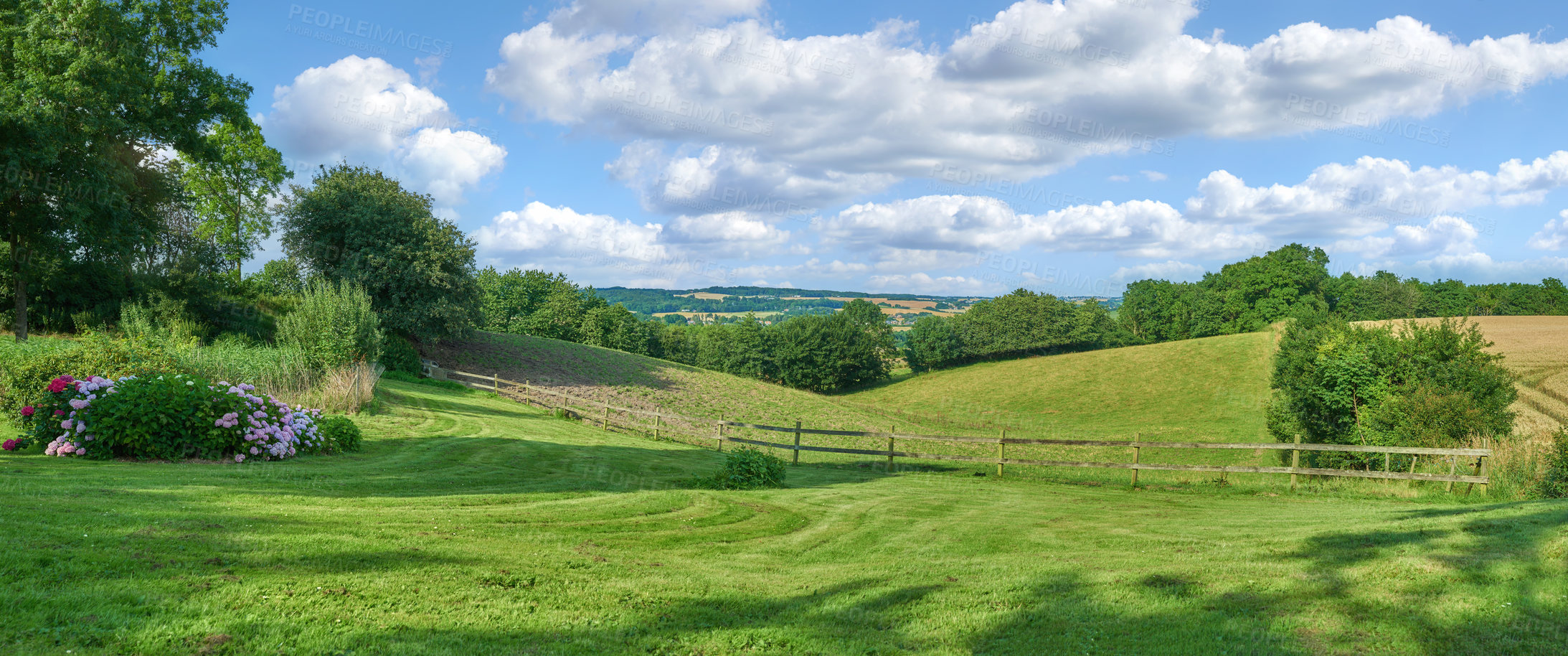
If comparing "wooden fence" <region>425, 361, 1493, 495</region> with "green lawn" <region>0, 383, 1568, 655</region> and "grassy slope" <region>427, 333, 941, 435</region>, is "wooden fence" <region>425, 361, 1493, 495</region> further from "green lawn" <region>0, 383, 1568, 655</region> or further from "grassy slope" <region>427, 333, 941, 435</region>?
"grassy slope" <region>427, 333, 941, 435</region>

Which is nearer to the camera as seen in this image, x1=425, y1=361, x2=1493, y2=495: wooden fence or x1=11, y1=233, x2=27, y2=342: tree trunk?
x1=425, y1=361, x2=1493, y2=495: wooden fence

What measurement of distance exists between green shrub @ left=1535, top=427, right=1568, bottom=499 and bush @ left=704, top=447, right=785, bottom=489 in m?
11.9

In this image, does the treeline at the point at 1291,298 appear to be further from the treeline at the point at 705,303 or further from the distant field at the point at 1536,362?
the treeline at the point at 705,303

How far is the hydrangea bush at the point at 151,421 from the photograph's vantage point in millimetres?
9523

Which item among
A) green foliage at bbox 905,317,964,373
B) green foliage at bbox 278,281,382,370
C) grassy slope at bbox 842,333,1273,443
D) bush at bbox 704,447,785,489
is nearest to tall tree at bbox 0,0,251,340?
green foliage at bbox 278,281,382,370

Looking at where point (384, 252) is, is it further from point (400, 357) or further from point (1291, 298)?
point (1291, 298)

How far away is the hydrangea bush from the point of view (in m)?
9.52

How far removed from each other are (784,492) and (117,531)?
8194mm

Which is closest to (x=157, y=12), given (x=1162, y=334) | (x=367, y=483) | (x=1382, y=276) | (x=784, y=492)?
(x=367, y=483)

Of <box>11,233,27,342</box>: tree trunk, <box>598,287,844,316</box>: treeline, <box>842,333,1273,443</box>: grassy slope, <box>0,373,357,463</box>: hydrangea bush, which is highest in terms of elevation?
<box>598,287,844,316</box>: treeline

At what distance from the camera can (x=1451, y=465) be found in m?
12.9

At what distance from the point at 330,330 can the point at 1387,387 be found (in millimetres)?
29285

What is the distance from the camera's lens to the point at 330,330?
70.5ft

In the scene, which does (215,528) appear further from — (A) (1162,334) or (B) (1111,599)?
(A) (1162,334)
